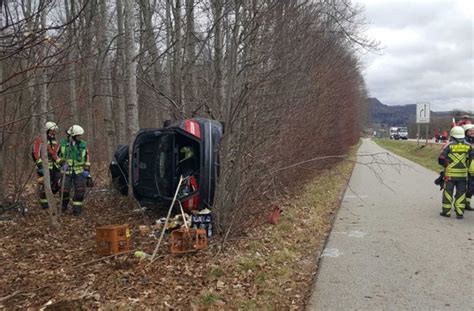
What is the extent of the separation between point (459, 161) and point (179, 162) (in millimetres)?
5373

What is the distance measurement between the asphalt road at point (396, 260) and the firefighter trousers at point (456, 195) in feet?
0.74

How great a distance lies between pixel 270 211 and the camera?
25.3ft

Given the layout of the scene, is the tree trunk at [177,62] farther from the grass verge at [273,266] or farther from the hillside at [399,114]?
the hillside at [399,114]

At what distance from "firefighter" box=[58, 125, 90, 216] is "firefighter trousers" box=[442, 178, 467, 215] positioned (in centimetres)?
696

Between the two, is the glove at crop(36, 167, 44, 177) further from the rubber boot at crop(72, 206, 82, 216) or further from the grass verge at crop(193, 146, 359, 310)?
the grass verge at crop(193, 146, 359, 310)

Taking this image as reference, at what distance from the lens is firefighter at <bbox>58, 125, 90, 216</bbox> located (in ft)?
27.3

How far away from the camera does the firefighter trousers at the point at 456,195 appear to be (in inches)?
339

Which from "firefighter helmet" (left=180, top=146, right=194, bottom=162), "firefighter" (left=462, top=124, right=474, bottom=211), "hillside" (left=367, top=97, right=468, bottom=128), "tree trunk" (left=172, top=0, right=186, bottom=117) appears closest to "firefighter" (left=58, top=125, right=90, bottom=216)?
"firefighter helmet" (left=180, top=146, right=194, bottom=162)

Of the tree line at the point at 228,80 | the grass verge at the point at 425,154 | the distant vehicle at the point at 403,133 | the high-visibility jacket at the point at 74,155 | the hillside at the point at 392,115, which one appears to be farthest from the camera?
the hillside at the point at 392,115

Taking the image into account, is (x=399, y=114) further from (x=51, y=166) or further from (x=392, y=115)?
(x=51, y=166)

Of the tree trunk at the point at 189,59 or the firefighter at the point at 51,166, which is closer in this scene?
the firefighter at the point at 51,166

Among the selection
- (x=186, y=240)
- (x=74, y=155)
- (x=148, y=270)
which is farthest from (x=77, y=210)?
(x=148, y=270)

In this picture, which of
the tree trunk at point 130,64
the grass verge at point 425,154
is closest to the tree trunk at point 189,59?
the tree trunk at point 130,64

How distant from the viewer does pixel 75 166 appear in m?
8.45
